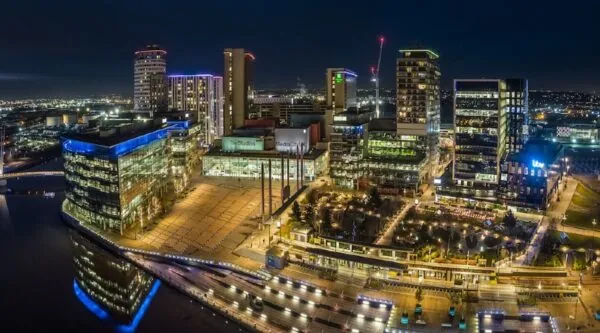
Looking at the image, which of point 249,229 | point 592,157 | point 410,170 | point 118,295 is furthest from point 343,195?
point 592,157

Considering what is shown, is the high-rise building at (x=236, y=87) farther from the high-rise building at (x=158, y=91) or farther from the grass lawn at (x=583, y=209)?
the grass lawn at (x=583, y=209)

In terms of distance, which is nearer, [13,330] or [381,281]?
[13,330]

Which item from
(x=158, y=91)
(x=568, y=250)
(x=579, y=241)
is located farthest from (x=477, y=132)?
(x=158, y=91)

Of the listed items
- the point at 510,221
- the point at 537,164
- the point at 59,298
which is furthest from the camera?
the point at 537,164

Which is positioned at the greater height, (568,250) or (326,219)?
(326,219)

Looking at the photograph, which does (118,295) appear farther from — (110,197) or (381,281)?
(381,281)

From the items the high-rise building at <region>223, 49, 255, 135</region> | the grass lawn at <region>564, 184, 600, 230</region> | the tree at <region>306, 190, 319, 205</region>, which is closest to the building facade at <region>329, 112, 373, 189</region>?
the tree at <region>306, 190, 319, 205</region>

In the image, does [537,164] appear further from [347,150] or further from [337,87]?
[337,87]
